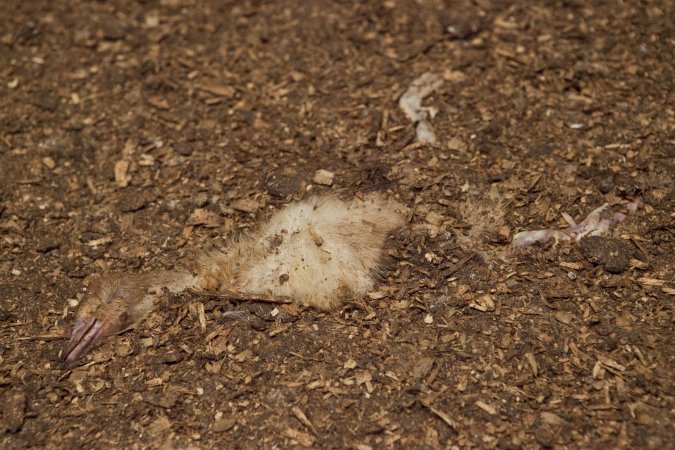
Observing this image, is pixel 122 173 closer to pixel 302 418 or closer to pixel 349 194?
pixel 349 194

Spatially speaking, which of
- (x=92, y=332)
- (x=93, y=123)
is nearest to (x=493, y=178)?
(x=92, y=332)

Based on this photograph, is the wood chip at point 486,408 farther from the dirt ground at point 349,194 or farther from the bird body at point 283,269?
the bird body at point 283,269

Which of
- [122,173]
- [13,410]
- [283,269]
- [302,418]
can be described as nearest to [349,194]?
[283,269]

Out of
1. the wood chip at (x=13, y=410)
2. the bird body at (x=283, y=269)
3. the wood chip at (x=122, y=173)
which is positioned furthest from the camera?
the wood chip at (x=122, y=173)

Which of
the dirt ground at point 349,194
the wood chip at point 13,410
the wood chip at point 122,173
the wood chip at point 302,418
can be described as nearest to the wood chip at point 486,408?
the dirt ground at point 349,194

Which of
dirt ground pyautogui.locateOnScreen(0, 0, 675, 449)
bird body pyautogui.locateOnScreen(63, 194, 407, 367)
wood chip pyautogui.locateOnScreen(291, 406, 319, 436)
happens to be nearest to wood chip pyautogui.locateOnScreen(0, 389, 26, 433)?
dirt ground pyautogui.locateOnScreen(0, 0, 675, 449)

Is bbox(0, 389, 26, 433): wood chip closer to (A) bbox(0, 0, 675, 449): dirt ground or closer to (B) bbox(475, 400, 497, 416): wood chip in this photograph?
(A) bbox(0, 0, 675, 449): dirt ground

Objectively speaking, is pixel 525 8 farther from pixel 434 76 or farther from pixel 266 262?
pixel 266 262
